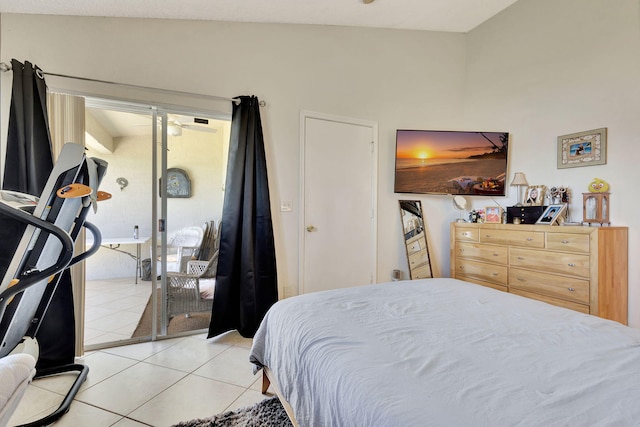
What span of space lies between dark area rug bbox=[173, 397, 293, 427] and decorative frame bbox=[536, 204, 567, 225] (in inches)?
107

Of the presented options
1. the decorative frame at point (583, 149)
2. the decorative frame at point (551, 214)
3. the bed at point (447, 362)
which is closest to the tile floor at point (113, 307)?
the bed at point (447, 362)

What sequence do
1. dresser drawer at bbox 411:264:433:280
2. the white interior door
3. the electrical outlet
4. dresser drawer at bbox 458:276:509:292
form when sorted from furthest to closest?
dresser drawer at bbox 411:264:433:280 < the white interior door < the electrical outlet < dresser drawer at bbox 458:276:509:292

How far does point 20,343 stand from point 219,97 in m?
2.17

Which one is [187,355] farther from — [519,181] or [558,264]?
[519,181]

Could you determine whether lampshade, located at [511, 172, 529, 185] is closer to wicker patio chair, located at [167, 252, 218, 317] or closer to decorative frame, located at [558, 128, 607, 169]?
decorative frame, located at [558, 128, 607, 169]

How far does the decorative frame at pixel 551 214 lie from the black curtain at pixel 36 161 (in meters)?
3.93

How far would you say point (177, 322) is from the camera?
277 cm

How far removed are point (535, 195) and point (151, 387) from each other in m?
3.71

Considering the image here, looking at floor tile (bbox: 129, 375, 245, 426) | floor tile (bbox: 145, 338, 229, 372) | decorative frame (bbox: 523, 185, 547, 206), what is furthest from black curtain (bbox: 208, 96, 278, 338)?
decorative frame (bbox: 523, 185, 547, 206)

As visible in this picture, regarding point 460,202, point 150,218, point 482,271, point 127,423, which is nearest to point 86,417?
point 127,423

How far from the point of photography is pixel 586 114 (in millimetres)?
2633

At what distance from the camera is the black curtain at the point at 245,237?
262cm

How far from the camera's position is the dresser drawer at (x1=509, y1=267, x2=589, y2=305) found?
2.30 meters

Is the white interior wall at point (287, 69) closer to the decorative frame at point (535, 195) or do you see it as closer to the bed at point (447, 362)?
the decorative frame at point (535, 195)
